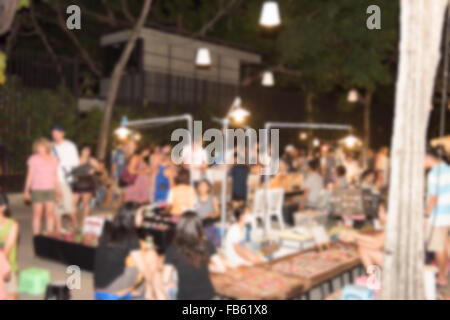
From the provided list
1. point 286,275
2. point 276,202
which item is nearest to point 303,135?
point 276,202

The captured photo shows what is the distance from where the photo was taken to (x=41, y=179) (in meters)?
7.08

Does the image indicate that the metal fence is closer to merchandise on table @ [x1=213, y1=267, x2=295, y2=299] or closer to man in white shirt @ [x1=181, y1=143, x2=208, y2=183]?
man in white shirt @ [x1=181, y1=143, x2=208, y2=183]

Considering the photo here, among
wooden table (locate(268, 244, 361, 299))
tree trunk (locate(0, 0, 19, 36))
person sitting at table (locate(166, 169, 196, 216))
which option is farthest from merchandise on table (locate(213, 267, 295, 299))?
tree trunk (locate(0, 0, 19, 36))

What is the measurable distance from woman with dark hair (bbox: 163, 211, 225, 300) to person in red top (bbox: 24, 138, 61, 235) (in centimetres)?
374

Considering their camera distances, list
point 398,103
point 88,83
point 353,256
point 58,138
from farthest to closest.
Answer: point 88,83
point 58,138
point 353,256
point 398,103

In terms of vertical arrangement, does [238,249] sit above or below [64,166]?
below

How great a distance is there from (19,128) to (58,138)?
5.41 meters

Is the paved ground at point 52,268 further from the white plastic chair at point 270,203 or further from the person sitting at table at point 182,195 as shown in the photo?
the white plastic chair at point 270,203

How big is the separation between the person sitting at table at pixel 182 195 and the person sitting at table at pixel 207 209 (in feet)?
0.82

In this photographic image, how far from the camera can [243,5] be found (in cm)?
2156

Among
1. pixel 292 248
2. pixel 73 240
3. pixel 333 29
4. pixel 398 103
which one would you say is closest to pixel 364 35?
pixel 333 29

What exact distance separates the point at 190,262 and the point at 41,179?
4.02 m

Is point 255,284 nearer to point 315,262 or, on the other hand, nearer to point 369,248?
point 315,262
